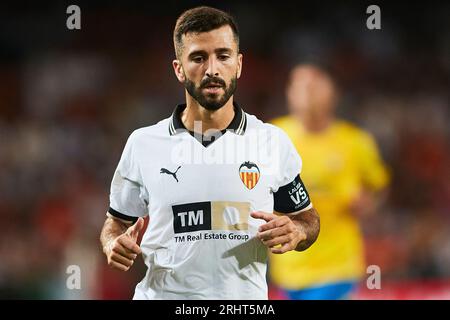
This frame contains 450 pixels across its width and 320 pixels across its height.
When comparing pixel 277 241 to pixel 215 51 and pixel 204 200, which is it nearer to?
pixel 204 200

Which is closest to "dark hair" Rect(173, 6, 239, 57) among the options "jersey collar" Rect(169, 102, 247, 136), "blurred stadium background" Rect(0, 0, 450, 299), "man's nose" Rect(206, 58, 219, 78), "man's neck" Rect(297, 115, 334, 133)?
"man's nose" Rect(206, 58, 219, 78)

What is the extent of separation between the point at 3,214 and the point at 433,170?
13.4 feet

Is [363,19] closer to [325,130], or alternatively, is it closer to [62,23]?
[325,130]

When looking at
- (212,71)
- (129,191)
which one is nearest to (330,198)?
(129,191)

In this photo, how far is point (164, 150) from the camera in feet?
9.21

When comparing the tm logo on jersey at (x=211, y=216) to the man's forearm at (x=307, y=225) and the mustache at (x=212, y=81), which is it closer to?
the man's forearm at (x=307, y=225)

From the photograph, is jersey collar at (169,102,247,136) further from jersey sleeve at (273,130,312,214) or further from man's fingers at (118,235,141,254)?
man's fingers at (118,235,141,254)

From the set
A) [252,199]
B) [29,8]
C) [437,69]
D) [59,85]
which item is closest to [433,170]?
[437,69]

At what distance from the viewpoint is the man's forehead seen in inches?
106

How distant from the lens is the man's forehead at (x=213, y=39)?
270 cm

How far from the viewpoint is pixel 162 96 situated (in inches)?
264

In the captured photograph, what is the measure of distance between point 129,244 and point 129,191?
396mm

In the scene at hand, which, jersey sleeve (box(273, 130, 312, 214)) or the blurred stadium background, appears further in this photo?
the blurred stadium background

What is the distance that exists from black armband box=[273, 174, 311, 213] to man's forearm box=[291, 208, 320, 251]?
0.03 m
